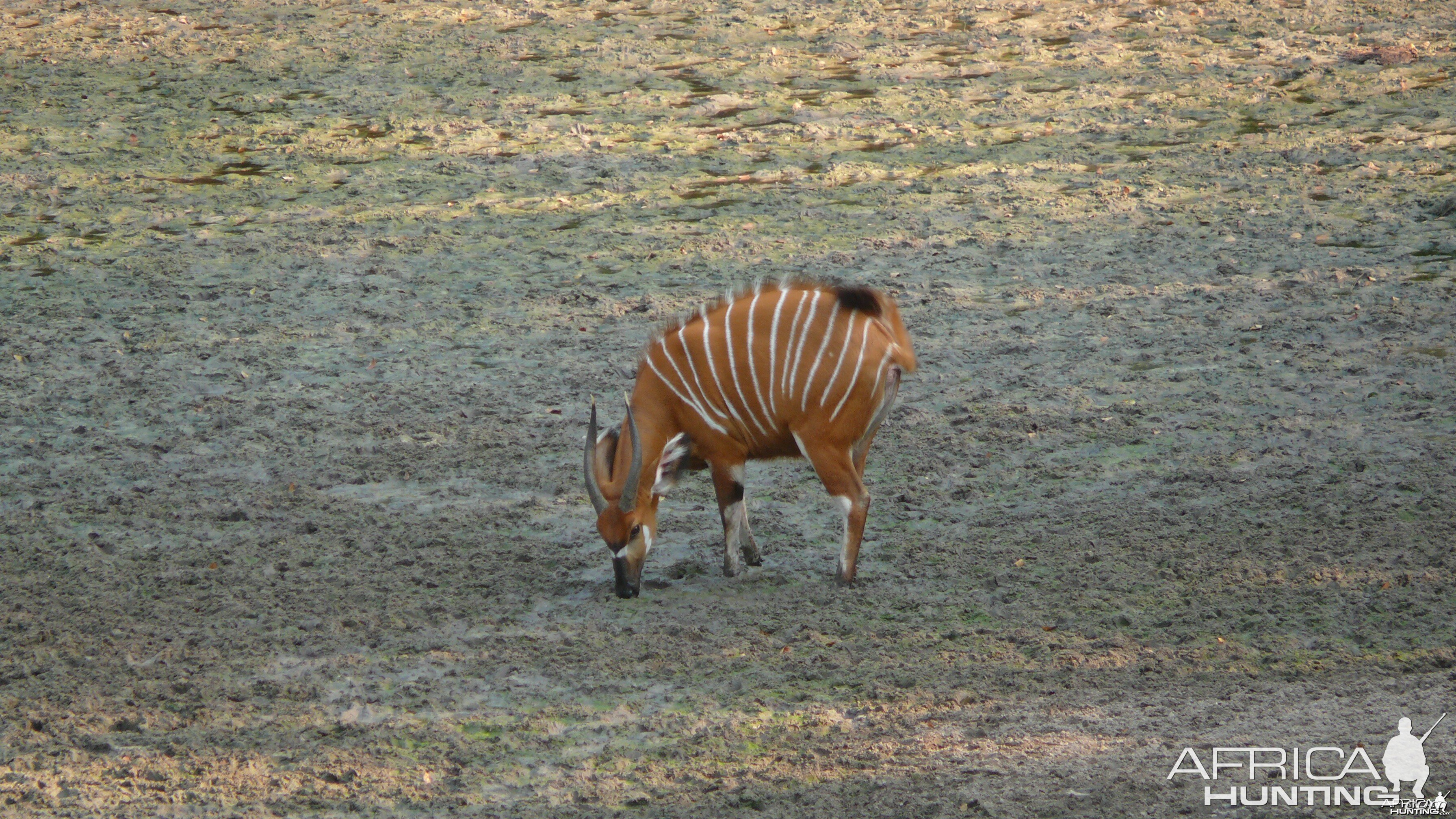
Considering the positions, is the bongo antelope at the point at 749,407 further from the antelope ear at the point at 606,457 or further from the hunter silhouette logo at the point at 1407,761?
the hunter silhouette logo at the point at 1407,761

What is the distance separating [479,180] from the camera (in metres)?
9.96

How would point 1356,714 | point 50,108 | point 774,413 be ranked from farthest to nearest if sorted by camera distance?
point 50,108
point 774,413
point 1356,714

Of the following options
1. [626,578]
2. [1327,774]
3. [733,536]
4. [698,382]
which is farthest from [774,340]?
A: [1327,774]

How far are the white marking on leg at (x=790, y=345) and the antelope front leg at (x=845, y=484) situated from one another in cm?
22

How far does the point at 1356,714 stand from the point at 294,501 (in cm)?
436

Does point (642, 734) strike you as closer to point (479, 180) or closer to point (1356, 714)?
point (1356, 714)

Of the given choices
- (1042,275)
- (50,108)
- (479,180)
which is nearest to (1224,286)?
(1042,275)

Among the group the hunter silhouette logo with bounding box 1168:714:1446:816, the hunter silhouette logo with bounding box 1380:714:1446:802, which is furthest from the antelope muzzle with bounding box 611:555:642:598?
the hunter silhouette logo with bounding box 1380:714:1446:802

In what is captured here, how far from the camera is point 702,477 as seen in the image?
6.80 meters

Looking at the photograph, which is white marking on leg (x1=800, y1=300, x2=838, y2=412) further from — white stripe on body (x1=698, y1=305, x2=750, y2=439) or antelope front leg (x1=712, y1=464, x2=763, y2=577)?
antelope front leg (x1=712, y1=464, x2=763, y2=577)

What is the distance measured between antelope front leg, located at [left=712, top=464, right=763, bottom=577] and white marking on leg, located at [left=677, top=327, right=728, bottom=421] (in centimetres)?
22

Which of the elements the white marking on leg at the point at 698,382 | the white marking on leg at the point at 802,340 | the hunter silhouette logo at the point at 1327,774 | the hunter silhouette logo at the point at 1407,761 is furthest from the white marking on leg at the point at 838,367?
the hunter silhouette logo at the point at 1407,761

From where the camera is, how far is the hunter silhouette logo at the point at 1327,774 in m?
3.90

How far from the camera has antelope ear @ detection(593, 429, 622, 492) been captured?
18.2ft
